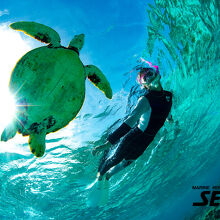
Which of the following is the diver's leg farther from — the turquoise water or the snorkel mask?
the turquoise water

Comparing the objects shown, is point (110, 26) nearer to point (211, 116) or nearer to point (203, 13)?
point (203, 13)

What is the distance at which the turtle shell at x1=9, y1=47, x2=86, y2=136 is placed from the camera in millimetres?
2953

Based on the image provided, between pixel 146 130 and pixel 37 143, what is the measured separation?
287 cm

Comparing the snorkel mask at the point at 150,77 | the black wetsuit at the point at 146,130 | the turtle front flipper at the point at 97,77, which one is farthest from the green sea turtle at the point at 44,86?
the snorkel mask at the point at 150,77

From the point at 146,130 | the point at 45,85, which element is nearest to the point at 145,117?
the point at 146,130

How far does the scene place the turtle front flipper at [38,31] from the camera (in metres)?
3.17

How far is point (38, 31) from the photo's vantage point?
10.6ft

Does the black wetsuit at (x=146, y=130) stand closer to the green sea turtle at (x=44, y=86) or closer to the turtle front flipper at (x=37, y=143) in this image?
the green sea turtle at (x=44, y=86)

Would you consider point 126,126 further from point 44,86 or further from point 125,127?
point 44,86

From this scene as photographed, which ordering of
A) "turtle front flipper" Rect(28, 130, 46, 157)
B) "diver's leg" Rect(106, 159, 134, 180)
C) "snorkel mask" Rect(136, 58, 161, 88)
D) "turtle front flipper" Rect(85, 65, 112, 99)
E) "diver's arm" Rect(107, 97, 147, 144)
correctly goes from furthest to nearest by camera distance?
1. "diver's leg" Rect(106, 159, 134, 180)
2. "snorkel mask" Rect(136, 58, 161, 88)
3. "diver's arm" Rect(107, 97, 147, 144)
4. "turtle front flipper" Rect(85, 65, 112, 99)
5. "turtle front flipper" Rect(28, 130, 46, 157)

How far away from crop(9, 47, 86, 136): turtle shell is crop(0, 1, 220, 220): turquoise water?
321 centimetres

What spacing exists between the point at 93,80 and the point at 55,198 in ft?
48.1

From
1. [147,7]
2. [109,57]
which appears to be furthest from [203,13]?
[109,57]

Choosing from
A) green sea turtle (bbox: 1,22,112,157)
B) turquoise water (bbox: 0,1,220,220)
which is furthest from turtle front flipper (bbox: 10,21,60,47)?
turquoise water (bbox: 0,1,220,220)
